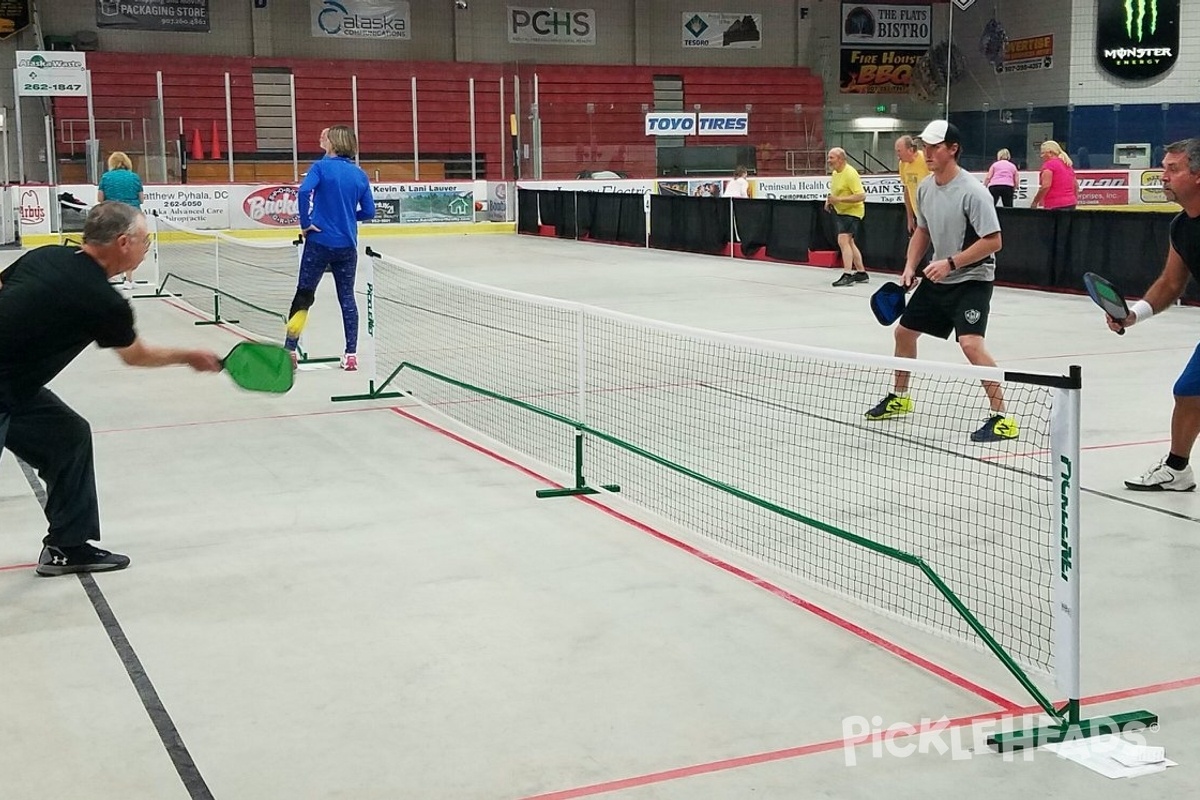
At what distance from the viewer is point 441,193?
107 feet

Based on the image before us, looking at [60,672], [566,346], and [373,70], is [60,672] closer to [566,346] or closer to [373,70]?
[566,346]

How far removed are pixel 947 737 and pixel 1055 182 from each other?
58.4 feet

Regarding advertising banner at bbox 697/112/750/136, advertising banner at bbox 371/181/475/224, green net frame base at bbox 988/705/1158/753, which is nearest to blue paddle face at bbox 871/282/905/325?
green net frame base at bbox 988/705/1158/753

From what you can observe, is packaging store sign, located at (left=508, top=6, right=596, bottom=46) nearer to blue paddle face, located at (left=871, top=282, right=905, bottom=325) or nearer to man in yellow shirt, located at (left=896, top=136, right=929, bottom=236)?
man in yellow shirt, located at (left=896, top=136, right=929, bottom=236)

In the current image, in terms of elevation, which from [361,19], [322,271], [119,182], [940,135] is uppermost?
[361,19]

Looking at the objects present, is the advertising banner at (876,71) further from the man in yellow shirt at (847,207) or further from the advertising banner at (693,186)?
the man in yellow shirt at (847,207)

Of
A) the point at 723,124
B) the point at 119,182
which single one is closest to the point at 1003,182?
the point at 723,124

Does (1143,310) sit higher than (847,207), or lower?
lower

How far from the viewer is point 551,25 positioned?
4112cm

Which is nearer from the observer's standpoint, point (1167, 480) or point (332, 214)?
point (1167, 480)

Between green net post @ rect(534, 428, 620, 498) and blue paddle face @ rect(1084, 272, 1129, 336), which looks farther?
green net post @ rect(534, 428, 620, 498)

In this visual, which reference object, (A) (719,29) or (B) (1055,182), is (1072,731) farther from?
(A) (719,29)

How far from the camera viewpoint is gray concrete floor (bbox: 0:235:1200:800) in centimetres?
410

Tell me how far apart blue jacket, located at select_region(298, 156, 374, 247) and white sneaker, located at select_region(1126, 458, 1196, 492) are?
654 centimetres
